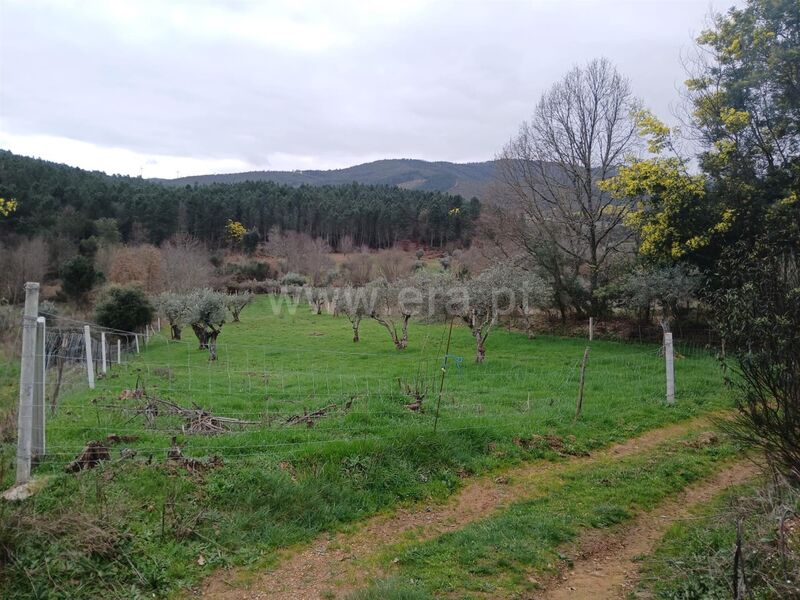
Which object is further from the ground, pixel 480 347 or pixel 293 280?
pixel 293 280

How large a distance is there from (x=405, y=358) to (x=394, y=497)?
1236 centimetres

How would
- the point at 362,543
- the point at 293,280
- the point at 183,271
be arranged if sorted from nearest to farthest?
the point at 362,543 → the point at 183,271 → the point at 293,280

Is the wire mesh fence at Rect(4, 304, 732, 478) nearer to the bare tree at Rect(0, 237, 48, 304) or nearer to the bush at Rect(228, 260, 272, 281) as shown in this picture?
the bare tree at Rect(0, 237, 48, 304)

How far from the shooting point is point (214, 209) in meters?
75.6

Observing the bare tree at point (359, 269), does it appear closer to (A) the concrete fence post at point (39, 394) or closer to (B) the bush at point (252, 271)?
(B) the bush at point (252, 271)

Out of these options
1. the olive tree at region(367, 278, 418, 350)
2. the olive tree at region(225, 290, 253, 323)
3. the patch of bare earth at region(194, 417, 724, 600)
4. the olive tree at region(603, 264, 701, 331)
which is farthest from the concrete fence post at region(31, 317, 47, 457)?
the olive tree at region(225, 290, 253, 323)

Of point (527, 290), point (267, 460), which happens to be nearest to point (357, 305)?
point (527, 290)

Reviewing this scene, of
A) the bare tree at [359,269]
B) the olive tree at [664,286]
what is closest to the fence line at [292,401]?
the olive tree at [664,286]

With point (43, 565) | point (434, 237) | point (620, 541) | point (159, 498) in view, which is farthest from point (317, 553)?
point (434, 237)

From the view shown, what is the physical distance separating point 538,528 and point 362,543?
178cm

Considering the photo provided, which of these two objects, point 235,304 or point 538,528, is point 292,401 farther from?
point 235,304

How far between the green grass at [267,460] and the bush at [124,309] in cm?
1469

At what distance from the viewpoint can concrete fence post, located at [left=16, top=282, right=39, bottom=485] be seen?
4.83 metres

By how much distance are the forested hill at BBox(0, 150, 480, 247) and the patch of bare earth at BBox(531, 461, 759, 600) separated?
54471 mm
